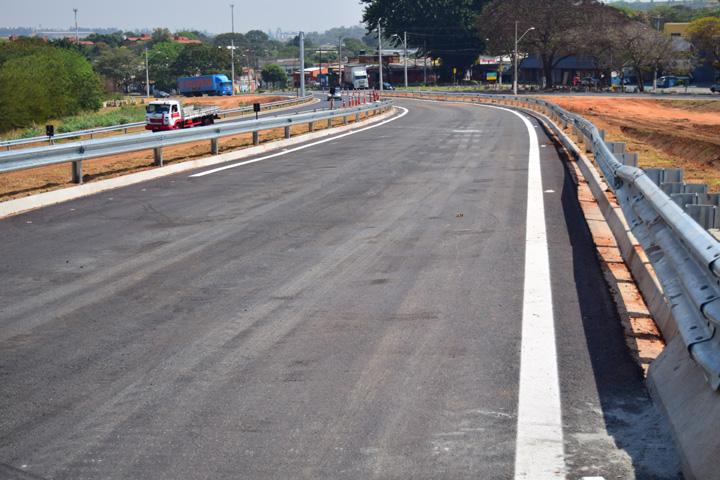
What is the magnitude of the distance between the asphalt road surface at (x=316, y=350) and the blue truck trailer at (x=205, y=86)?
11146 cm

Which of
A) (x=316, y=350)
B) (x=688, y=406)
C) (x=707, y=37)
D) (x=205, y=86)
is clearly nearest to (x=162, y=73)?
(x=205, y=86)

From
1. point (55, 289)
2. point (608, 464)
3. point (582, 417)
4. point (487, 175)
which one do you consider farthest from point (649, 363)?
point (487, 175)

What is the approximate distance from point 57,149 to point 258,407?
Result: 11698 millimetres

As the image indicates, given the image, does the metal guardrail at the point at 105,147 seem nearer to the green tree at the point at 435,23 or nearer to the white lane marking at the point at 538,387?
the white lane marking at the point at 538,387

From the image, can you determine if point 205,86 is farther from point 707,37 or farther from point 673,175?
point 673,175

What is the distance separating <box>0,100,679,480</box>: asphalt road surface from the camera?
16.1ft

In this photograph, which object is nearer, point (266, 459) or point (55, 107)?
point (266, 459)

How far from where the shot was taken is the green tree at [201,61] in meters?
177

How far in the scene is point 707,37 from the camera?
103 meters

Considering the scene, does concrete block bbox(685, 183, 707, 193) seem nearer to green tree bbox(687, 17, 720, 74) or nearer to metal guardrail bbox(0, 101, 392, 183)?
metal guardrail bbox(0, 101, 392, 183)

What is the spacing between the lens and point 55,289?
8820 millimetres

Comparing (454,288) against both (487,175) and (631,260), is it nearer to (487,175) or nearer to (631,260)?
(631,260)

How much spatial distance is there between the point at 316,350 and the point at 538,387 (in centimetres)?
166

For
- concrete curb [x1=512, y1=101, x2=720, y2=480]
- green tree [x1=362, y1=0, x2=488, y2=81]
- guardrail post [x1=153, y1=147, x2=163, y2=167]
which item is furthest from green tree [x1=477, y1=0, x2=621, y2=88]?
concrete curb [x1=512, y1=101, x2=720, y2=480]
